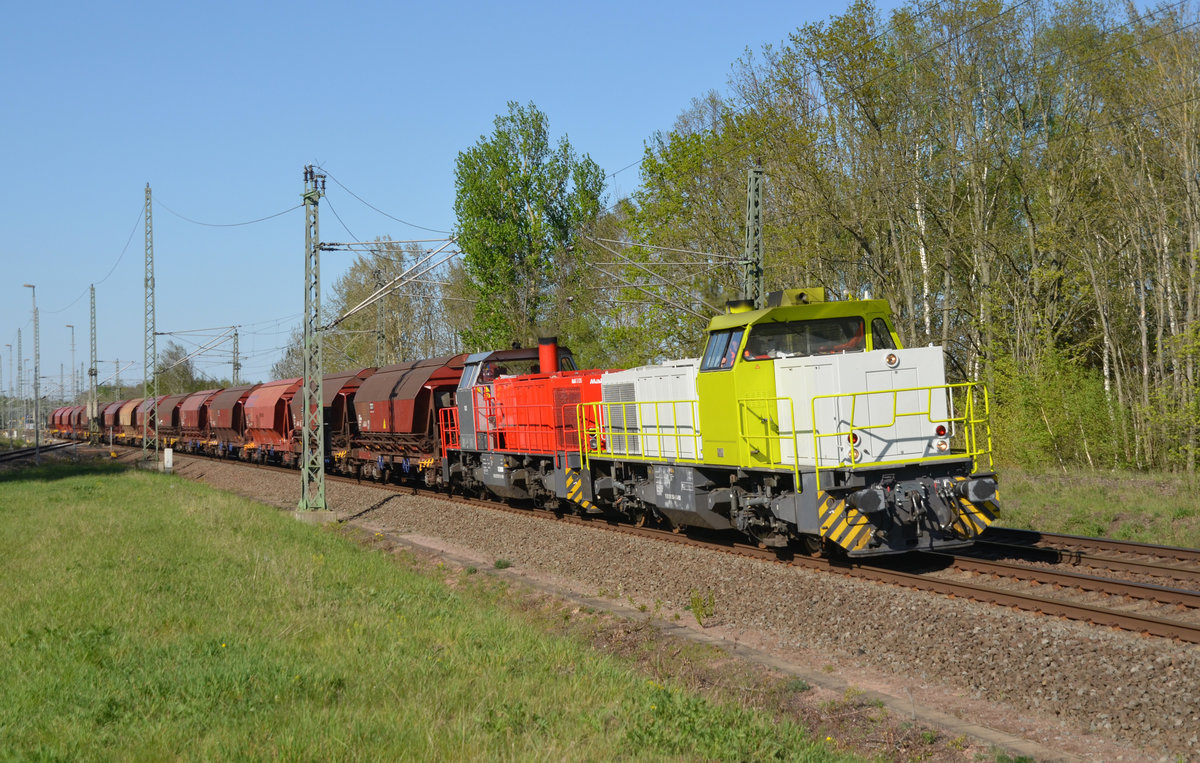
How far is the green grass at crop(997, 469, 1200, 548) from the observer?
1337 centimetres

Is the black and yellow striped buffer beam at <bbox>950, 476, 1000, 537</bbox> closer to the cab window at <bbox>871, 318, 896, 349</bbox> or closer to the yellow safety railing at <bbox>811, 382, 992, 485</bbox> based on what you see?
the yellow safety railing at <bbox>811, 382, 992, 485</bbox>

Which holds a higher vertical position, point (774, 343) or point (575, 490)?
point (774, 343)

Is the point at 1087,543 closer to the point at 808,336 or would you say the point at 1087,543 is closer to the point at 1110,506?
the point at 1110,506

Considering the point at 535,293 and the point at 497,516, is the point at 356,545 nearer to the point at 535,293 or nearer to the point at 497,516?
the point at 497,516

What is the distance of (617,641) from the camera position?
9.24 metres

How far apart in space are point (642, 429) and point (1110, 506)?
7771 mm

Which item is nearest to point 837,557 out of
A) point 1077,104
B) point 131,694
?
point 131,694

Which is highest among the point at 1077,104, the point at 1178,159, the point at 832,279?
the point at 1077,104

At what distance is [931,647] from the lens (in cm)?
816

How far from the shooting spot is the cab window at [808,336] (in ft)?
38.3

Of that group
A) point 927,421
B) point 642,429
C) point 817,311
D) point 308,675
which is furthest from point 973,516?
point 308,675

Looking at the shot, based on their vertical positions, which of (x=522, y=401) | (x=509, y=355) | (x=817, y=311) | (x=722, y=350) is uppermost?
(x=509, y=355)

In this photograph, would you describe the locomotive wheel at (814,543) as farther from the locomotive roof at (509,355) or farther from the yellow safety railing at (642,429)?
the locomotive roof at (509,355)

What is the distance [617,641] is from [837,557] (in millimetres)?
3837
